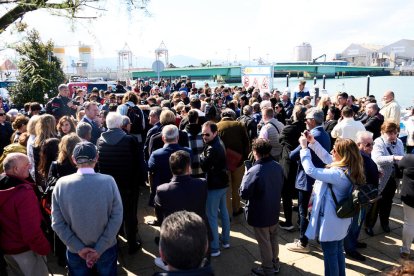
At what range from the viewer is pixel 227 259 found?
4.13 m

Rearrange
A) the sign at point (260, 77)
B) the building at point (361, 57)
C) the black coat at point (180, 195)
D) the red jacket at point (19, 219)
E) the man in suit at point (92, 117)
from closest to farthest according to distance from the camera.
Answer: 1. the red jacket at point (19, 219)
2. the black coat at point (180, 195)
3. the man in suit at point (92, 117)
4. the sign at point (260, 77)
5. the building at point (361, 57)

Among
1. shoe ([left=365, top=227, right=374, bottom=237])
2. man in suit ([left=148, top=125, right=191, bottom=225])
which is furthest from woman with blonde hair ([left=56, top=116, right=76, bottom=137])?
shoe ([left=365, top=227, right=374, bottom=237])

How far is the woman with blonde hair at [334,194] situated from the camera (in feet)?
10.4

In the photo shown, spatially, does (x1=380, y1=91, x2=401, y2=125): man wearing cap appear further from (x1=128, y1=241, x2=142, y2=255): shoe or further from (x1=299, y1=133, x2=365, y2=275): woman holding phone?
(x1=128, y1=241, x2=142, y2=255): shoe

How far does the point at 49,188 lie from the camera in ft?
11.3

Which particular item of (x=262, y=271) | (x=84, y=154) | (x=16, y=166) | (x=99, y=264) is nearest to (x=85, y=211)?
(x=84, y=154)

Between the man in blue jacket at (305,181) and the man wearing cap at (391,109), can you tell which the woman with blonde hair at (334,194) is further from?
the man wearing cap at (391,109)

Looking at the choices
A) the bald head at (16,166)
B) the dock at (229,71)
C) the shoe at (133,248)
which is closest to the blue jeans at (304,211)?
the shoe at (133,248)

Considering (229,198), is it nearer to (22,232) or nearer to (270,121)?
(270,121)

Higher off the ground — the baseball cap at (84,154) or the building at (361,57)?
the building at (361,57)

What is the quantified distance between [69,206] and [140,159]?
1.51 metres

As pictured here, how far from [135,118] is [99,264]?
371 cm

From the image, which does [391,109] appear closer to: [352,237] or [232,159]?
[352,237]

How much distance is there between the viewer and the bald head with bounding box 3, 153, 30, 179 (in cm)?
281
